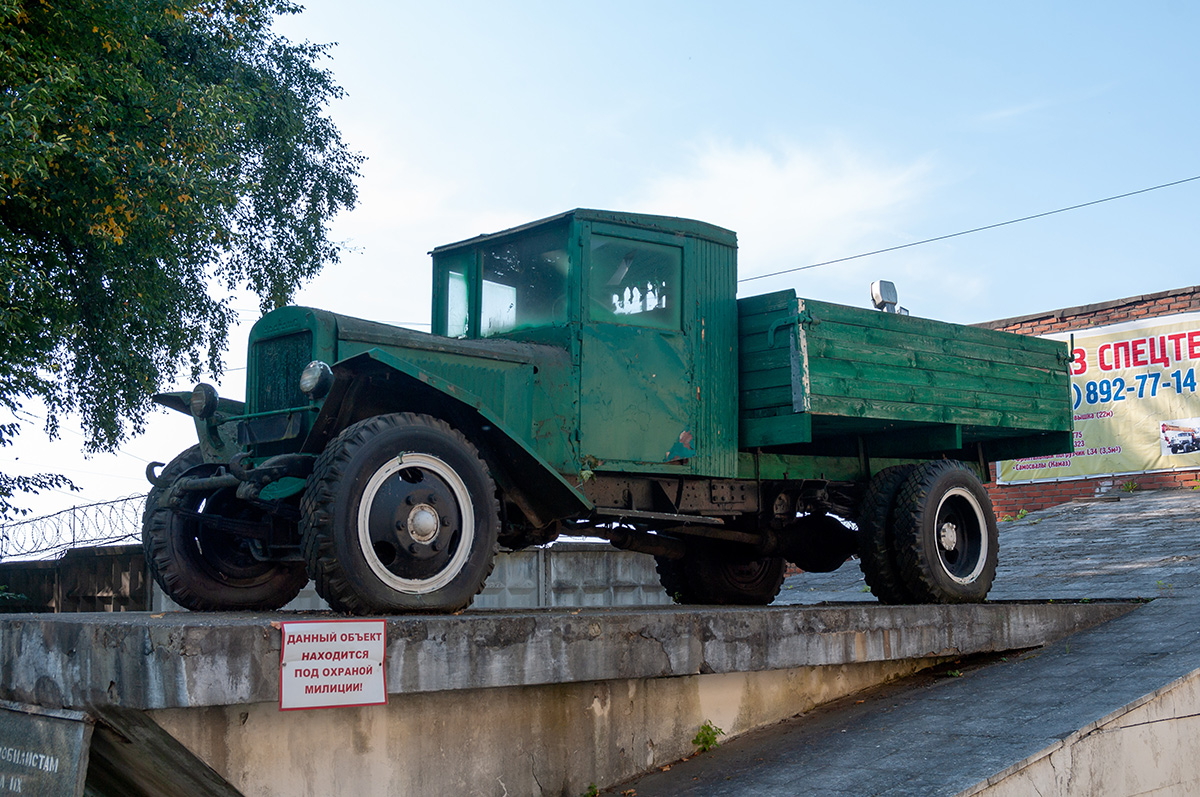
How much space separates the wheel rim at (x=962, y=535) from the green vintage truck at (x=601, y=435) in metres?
0.02

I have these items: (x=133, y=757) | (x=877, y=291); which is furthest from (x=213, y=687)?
(x=877, y=291)

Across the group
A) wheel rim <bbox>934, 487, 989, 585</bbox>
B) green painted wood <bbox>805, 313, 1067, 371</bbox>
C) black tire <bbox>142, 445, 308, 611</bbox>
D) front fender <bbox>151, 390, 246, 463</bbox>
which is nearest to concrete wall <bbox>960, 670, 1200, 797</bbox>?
wheel rim <bbox>934, 487, 989, 585</bbox>

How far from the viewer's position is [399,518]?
4844 mm

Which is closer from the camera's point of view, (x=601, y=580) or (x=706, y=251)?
(x=706, y=251)

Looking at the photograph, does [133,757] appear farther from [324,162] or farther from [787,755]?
[324,162]

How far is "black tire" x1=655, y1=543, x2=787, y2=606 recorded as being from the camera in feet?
27.1

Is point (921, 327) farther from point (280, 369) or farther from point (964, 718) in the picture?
point (280, 369)

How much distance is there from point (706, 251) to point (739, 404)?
3.29ft

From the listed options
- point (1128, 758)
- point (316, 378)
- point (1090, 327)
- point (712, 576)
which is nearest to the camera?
point (316, 378)

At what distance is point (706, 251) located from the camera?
6934 millimetres

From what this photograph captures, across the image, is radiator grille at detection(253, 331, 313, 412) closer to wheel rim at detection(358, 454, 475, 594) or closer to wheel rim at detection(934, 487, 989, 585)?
wheel rim at detection(358, 454, 475, 594)

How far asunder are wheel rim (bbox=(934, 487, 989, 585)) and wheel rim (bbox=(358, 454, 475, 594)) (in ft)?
12.6

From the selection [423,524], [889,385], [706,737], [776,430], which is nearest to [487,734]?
[423,524]

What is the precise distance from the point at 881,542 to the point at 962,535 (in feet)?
2.55
